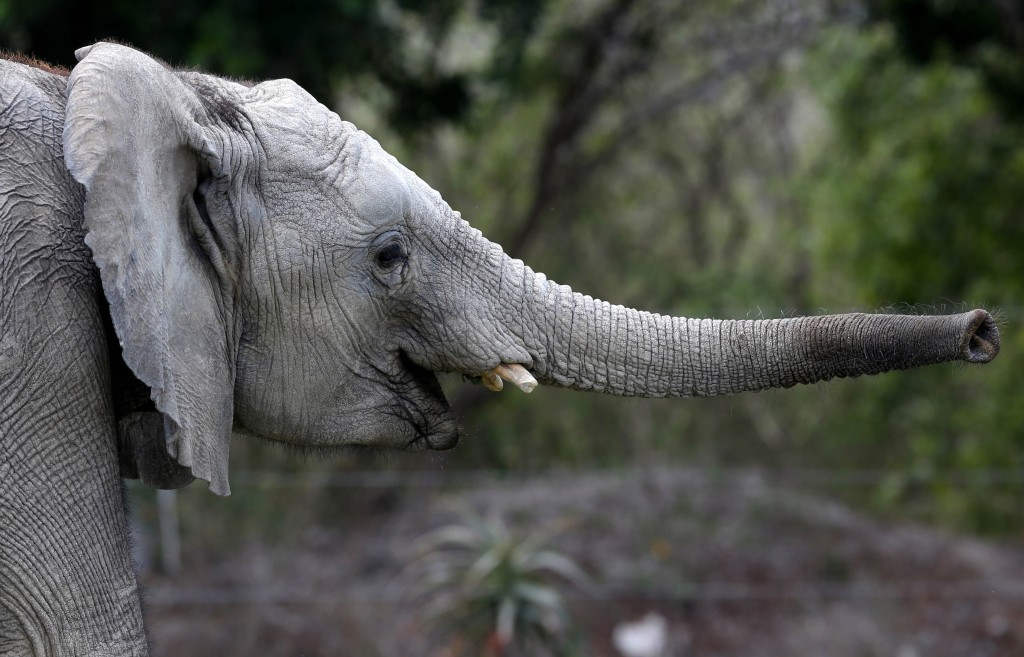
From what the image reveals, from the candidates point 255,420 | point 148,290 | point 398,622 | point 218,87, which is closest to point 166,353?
point 148,290

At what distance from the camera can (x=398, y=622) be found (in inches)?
384

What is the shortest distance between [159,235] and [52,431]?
45cm

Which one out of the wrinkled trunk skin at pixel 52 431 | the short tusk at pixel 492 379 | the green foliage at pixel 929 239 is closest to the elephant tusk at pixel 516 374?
the short tusk at pixel 492 379

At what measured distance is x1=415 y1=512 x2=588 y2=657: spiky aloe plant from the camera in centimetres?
873

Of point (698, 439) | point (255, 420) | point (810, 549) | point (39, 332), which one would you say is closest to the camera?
point (39, 332)

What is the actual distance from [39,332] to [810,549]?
8.79m

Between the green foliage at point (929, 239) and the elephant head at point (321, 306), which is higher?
the green foliage at point (929, 239)

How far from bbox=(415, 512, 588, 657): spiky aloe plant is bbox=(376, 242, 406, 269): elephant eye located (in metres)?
5.75

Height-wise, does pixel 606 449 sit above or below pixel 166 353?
above

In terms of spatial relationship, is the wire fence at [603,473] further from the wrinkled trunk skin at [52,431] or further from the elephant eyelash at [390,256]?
the wrinkled trunk skin at [52,431]

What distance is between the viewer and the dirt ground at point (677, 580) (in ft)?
31.7

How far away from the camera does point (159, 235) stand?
2697 millimetres

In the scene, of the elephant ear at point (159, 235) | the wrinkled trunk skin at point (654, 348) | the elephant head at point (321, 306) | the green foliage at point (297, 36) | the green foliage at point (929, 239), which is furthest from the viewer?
the green foliage at point (929, 239)

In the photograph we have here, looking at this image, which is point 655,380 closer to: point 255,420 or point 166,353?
point 255,420
